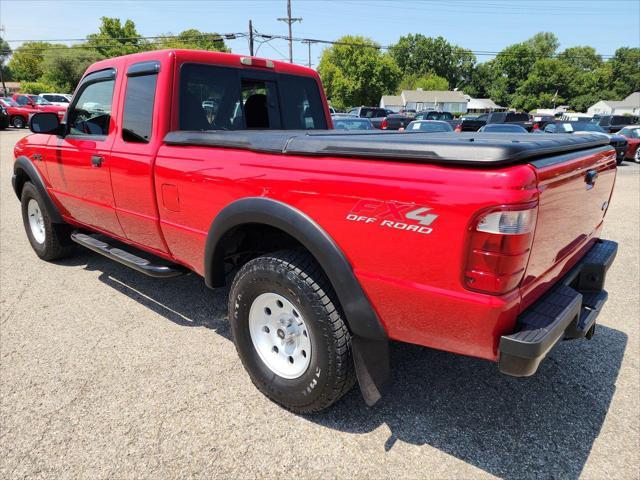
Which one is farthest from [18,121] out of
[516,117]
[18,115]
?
[516,117]

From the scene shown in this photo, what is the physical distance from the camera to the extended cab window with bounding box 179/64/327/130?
3.14 meters

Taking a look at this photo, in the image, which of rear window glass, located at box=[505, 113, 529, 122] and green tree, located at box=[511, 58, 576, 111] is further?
green tree, located at box=[511, 58, 576, 111]

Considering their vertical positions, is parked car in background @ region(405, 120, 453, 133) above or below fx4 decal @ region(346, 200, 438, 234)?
below

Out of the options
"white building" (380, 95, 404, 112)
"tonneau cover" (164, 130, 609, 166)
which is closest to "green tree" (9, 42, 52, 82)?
"white building" (380, 95, 404, 112)

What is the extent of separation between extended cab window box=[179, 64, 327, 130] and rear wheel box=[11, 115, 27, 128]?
27805mm

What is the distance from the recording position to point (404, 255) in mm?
1821

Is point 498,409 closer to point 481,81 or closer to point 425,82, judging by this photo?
point 425,82

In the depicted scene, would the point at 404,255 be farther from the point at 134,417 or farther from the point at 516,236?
the point at 134,417

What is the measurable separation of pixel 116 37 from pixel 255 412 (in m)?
74.6

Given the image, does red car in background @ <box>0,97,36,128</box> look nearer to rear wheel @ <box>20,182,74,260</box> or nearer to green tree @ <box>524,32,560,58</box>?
rear wheel @ <box>20,182,74,260</box>

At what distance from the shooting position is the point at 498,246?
5.32 feet

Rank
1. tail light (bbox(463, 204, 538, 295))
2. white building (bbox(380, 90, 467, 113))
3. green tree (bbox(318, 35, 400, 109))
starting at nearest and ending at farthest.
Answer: tail light (bbox(463, 204, 538, 295)) → green tree (bbox(318, 35, 400, 109)) → white building (bbox(380, 90, 467, 113))

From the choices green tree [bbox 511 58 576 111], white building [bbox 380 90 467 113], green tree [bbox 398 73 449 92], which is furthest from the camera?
green tree [bbox 398 73 449 92]

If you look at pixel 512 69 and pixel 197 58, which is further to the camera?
pixel 512 69
